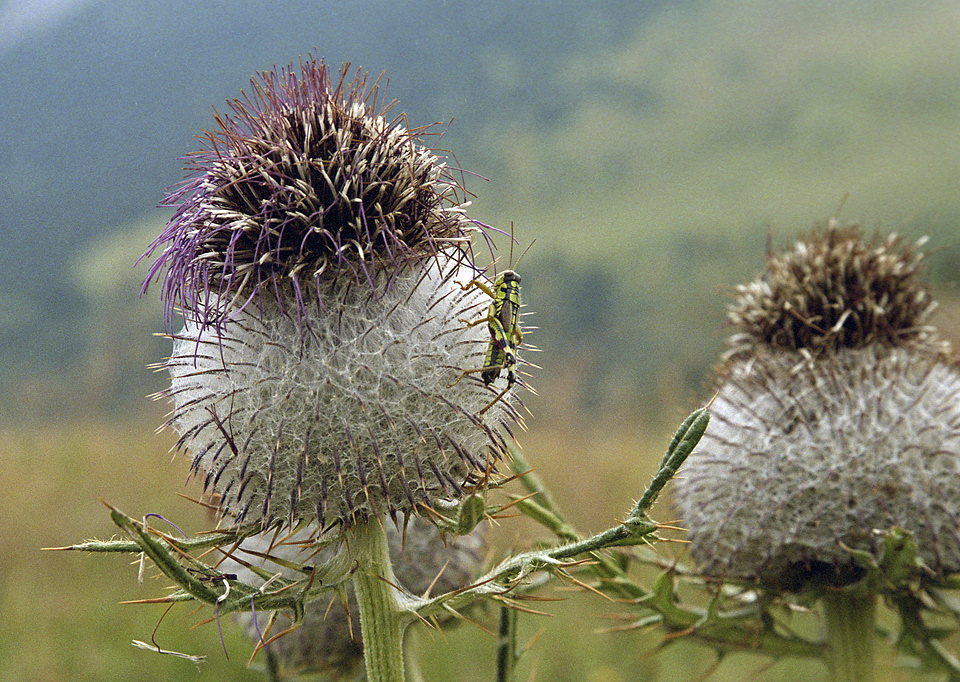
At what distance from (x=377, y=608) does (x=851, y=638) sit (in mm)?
3090

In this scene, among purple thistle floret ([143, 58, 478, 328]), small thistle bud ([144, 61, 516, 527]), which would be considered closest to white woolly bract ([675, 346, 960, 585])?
small thistle bud ([144, 61, 516, 527])

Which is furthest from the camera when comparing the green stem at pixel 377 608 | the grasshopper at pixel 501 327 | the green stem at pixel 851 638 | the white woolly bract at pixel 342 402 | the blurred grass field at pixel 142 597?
the blurred grass field at pixel 142 597

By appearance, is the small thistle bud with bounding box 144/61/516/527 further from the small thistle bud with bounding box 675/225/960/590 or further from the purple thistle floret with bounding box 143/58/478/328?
the small thistle bud with bounding box 675/225/960/590

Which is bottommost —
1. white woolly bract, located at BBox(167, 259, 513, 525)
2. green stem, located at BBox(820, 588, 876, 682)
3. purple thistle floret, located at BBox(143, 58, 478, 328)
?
green stem, located at BBox(820, 588, 876, 682)

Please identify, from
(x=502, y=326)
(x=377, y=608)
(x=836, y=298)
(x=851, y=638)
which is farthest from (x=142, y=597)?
(x=836, y=298)

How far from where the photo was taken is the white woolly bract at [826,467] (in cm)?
394

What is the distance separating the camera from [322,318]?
2643 millimetres

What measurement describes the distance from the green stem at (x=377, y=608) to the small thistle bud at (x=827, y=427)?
2.17m

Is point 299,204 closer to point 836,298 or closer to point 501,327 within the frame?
point 501,327

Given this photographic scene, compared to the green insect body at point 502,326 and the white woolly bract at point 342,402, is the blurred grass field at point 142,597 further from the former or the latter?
the green insect body at point 502,326

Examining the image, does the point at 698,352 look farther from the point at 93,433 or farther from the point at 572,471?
the point at 93,433

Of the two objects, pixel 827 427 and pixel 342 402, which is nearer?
pixel 342 402

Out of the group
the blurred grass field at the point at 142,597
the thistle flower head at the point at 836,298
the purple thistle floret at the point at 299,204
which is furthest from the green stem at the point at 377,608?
the thistle flower head at the point at 836,298

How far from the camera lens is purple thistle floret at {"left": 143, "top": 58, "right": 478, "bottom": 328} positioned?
8.78ft
